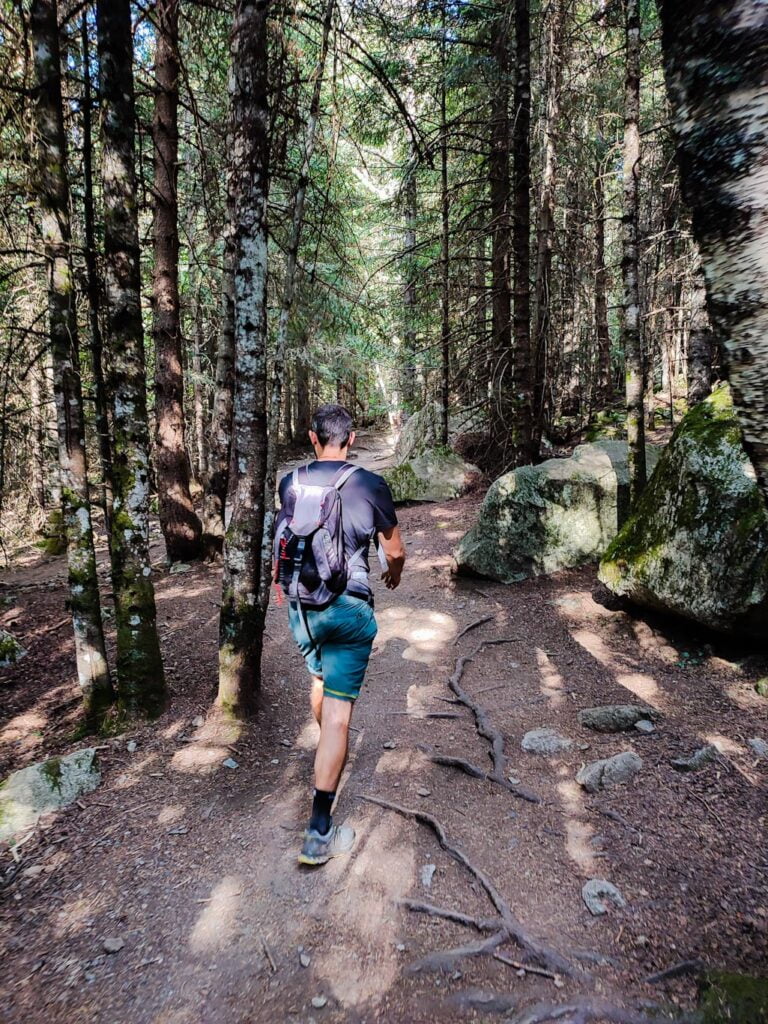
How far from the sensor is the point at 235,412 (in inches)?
164

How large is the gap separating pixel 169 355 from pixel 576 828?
8.35m

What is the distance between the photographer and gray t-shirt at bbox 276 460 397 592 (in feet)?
A: 10.3

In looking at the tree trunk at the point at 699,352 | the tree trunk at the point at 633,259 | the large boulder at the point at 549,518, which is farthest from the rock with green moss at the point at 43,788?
the tree trunk at the point at 699,352

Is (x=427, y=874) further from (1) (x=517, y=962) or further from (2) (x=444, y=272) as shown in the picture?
(2) (x=444, y=272)

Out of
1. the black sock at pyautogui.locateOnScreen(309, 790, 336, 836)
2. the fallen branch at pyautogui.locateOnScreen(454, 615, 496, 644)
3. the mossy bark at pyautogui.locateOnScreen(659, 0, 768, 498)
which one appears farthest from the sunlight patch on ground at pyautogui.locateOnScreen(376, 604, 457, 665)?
the mossy bark at pyautogui.locateOnScreen(659, 0, 768, 498)

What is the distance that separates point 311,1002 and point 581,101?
13214mm

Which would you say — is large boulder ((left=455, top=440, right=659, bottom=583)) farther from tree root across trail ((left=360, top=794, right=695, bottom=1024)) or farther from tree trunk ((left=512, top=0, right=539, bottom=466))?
tree root across trail ((left=360, top=794, right=695, bottom=1024))

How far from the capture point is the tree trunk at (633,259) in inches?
235

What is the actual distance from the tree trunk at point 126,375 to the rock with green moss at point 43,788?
2.08ft

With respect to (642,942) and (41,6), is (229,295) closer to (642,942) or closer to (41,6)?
(41,6)

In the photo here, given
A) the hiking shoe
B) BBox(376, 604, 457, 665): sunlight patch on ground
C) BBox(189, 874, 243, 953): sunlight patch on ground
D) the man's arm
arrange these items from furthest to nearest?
BBox(376, 604, 457, 665): sunlight patch on ground → the man's arm → the hiking shoe → BBox(189, 874, 243, 953): sunlight patch on ground

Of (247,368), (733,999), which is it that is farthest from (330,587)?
(733,999)

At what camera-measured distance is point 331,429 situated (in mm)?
3314

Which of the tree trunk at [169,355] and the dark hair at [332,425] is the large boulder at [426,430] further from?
the dark hair at [332,425]
